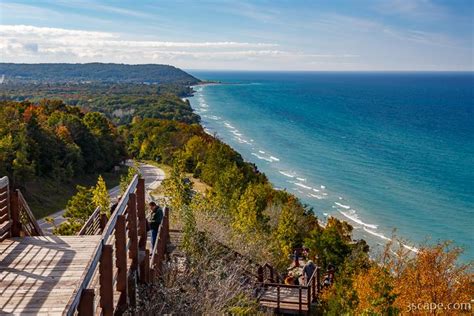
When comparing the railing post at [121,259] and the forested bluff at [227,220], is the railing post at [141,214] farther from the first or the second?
the railing post at [121,259]

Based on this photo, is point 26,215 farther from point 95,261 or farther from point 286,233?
point 286,233

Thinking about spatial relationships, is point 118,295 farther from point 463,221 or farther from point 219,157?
point 463,221

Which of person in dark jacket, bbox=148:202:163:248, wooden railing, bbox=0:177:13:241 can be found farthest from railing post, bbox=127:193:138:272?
person in dark jacket, bbox=148:202:163:248

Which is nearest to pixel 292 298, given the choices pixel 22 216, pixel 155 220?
pixel 155 220

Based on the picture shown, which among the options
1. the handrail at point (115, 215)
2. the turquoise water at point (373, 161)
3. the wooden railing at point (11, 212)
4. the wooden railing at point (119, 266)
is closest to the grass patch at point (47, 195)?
the turquoise water at point (373, 161)

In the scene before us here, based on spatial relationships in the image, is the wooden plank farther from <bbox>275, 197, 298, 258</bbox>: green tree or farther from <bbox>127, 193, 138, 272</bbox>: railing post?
<bbox>275, 197, 298, 258</bbox>: green tree

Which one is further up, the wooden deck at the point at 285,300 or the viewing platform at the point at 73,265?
the viewing platform at the point at 73,265

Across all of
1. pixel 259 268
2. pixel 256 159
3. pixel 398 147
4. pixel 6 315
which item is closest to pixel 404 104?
pixel 398 147

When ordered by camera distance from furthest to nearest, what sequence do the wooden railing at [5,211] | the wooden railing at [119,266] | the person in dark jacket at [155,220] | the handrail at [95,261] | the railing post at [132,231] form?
the person in dark jacket at [155,220] < the wooden railing at [5,211] < the railing post at [132,231] < the wooden railing at [119,266] < the handrail at [95,261]
